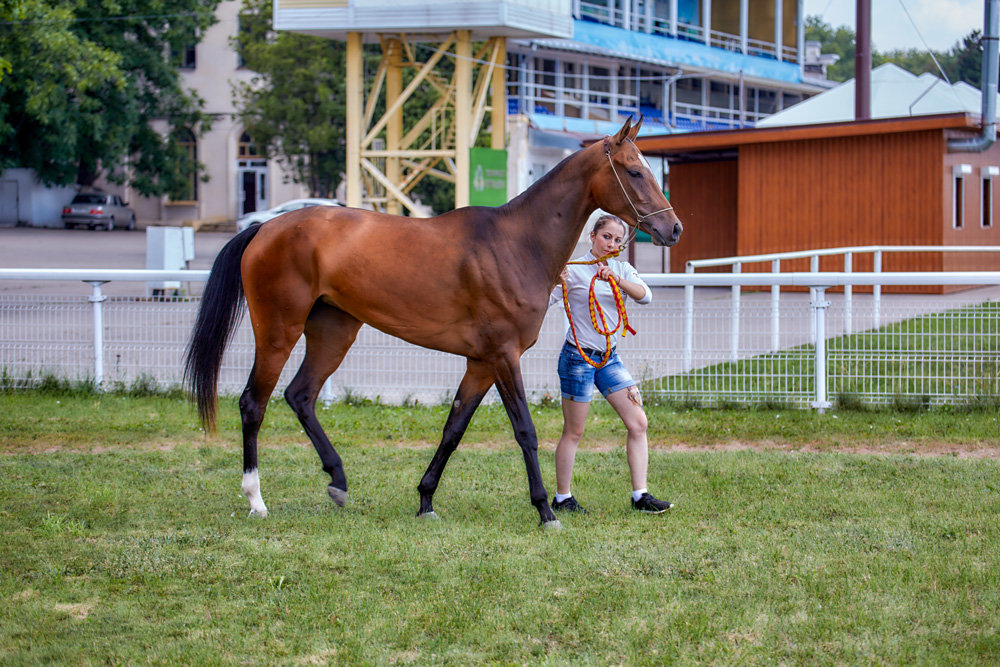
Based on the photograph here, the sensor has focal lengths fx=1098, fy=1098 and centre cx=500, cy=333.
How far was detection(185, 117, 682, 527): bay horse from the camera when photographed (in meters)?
6.11

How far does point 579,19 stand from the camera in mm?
51156

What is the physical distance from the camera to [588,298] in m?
6.31

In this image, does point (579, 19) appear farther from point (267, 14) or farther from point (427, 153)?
point (427, 153)

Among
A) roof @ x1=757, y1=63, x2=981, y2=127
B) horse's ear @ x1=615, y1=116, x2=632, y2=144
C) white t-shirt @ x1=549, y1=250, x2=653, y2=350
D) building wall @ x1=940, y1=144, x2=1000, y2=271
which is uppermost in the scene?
roof @ x1=757, y1=63, x2=981, y2=127

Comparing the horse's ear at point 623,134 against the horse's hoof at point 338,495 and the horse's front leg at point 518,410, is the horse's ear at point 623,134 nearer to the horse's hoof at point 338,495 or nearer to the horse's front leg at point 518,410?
the horse's front leg at point 518,410

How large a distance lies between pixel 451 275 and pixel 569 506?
4.98 feet

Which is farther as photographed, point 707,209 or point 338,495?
point 707,209

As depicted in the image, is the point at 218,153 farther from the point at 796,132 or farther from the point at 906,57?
the point at 906,57

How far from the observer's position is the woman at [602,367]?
6.24 meters

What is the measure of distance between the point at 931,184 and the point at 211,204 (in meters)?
39.1

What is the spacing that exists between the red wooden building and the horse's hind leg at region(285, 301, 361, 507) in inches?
606

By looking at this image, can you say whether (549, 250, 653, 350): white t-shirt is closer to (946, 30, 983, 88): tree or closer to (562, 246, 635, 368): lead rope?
(562, 246, 635, 368): lead rope

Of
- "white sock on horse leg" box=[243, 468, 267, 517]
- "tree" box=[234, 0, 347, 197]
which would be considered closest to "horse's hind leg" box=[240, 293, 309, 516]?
"white sock on horse leg" box=[243, 468, 267, 517]

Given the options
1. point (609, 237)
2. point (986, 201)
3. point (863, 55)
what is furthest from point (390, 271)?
point (986, 201)
